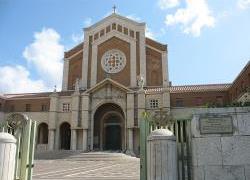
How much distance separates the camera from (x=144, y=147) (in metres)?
8.86

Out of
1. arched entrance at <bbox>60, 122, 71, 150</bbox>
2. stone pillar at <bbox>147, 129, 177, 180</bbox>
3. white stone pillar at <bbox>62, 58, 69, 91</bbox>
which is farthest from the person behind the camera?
white stone pillar at <bbox>62, 58, 69, 91</bbox>

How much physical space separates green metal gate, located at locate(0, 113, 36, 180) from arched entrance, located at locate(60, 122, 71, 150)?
117 feet

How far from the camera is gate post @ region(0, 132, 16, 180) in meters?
8.32

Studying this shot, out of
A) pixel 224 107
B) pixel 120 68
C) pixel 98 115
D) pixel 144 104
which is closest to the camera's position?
pixel 224 107

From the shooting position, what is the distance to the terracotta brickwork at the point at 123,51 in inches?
1789

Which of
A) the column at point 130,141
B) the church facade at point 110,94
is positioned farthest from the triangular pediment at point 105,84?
the column at point 130,141

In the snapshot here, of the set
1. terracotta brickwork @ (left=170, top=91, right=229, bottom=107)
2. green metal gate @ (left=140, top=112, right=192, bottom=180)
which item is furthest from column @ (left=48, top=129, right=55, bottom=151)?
green metal gate @ (left=140, top=112, right=192, bottom=180)

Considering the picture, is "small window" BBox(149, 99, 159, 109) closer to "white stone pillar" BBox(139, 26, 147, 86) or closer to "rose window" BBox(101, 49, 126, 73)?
"white stone pillar" BBox(139, 26, 147, 86)

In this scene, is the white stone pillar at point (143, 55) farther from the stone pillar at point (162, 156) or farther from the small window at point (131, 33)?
the stone pillar at point (162, 156)

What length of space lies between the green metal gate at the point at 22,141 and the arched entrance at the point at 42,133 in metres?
37.4

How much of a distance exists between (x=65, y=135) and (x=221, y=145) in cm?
3887

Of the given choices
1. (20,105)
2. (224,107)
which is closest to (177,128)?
(224,107)

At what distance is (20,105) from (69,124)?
8.50 metres

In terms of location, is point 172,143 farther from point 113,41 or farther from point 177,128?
point 113,41
